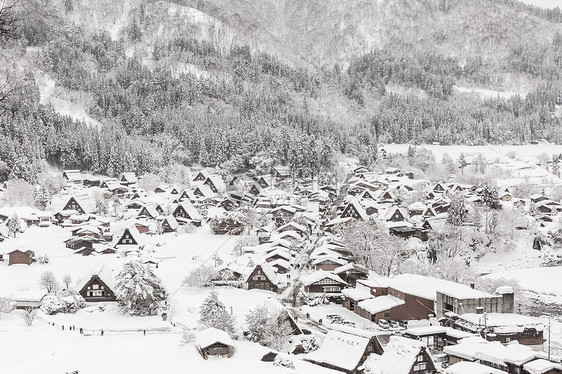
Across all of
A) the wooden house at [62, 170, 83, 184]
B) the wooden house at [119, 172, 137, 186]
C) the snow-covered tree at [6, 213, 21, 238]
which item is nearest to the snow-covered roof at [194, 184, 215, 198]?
the wooden house at [119, 172, 137, 186]

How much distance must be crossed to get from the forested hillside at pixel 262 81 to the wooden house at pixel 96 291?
35.3 meters

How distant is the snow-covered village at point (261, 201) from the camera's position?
26047 mm

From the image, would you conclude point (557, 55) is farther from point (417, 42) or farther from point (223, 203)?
point (223, 203)

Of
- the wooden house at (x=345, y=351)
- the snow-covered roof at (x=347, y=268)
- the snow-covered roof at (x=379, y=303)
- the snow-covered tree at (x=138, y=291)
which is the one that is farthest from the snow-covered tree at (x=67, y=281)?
the snow-covered roof at (x=379, y=303)

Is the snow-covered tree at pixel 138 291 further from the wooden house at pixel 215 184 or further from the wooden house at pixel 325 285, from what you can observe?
the wooden house at pixel 215 184

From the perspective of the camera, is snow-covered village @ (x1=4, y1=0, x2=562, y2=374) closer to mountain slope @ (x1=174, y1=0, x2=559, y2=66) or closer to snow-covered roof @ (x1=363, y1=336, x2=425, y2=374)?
snow-covered roof @ (x1=363, y1=336, x2=425, y2=374)

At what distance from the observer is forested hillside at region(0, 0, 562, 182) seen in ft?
265

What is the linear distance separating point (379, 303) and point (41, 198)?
140 ft

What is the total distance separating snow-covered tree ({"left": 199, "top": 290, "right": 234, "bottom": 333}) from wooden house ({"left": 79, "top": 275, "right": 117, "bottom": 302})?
7459 mm

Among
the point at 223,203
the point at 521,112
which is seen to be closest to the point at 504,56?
the point at 521,112

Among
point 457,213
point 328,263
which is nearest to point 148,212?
point 328,263

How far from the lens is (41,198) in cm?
6019

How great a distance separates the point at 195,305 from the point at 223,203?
3042 cm

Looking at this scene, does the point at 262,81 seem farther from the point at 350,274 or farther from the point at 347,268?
the point at 350,274
